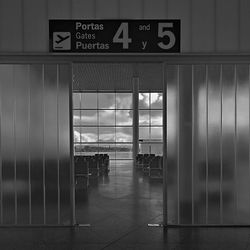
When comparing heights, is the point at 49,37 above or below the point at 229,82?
above

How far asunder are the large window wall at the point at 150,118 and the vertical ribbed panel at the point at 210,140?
20309 millimetres

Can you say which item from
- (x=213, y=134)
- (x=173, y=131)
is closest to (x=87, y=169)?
(x=173, y=131)

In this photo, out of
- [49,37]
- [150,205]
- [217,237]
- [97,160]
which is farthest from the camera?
[97,160]

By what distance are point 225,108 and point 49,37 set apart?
3623 millimetres

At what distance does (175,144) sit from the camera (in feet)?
20.4

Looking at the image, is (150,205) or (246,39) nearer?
(246,39)

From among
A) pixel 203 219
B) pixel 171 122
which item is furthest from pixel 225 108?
pixel 203 219

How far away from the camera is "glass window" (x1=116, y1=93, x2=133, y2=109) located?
88.7 feet

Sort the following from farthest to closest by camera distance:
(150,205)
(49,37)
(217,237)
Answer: (150,205) < (49,37) < (217,237)

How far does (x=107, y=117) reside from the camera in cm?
2808

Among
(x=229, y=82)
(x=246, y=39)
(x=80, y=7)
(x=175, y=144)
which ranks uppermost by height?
(x=80, y=7)

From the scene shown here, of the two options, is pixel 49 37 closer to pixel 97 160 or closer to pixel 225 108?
pixel 225 108

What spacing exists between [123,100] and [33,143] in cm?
2168

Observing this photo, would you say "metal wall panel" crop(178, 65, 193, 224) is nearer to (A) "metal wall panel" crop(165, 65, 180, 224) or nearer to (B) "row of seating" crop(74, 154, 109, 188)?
(A) "metal wall panel" crop(165, 65, 180, 224)
